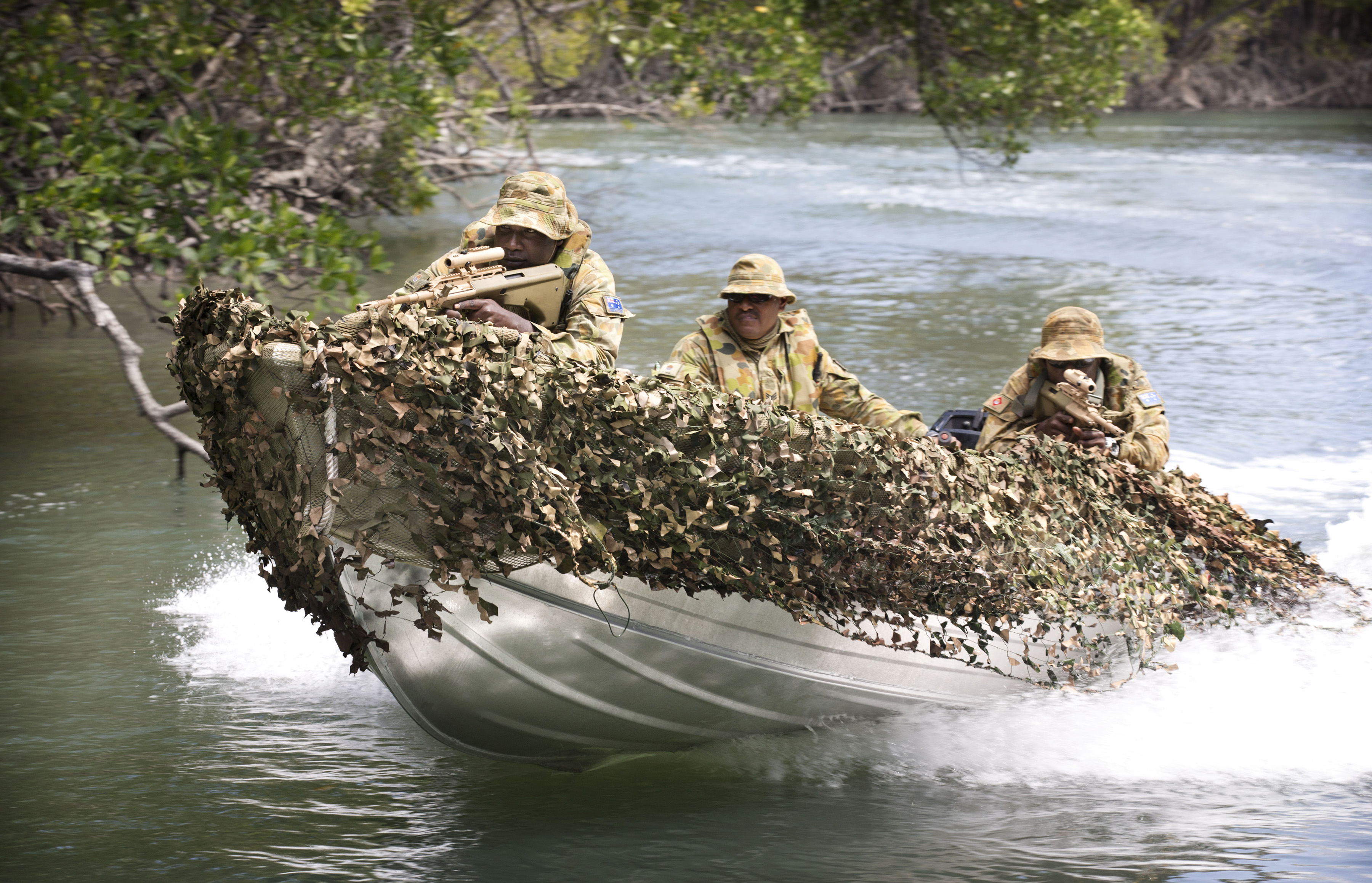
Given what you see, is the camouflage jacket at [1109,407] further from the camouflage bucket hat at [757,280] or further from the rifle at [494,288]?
the rifle at [494,288]

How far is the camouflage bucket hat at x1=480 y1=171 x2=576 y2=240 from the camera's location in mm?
5527

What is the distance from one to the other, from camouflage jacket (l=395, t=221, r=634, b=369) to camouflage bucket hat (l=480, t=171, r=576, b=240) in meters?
0.10

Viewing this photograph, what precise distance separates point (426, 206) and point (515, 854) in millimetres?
7544

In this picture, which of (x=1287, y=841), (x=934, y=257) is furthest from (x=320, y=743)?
(x=934, y=257)

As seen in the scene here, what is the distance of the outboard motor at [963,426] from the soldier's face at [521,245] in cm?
222

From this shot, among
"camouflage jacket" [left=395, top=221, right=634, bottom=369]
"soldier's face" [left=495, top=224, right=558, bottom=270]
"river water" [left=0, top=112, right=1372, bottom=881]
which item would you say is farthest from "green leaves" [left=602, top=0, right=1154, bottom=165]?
"soldier's face" [left=495, top=224, right=558, bottom=270]

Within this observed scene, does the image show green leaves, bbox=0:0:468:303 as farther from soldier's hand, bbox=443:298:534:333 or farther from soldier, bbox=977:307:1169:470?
soldier, bbox=977:307:1169:470

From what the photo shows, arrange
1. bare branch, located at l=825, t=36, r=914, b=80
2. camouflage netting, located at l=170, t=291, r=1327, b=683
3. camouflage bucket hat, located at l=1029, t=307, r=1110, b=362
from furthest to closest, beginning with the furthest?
bare branch, located at l=825, t=36, r=914, b=80 → camouflage bucket hat, located at l=1029, t=307, r=1110, b=362 → camouflage netting, located at l=170, t=291, r=1327, b=683

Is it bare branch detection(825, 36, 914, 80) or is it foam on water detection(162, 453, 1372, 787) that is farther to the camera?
bare branch detection(825, 36, 914, 80)

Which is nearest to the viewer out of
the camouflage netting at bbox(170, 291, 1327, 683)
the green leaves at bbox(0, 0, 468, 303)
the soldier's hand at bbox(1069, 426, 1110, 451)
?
the camouflage netting at bbox(170, 291, 1327, 683)

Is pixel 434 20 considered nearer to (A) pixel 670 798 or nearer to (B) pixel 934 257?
(A) pixel 670 798

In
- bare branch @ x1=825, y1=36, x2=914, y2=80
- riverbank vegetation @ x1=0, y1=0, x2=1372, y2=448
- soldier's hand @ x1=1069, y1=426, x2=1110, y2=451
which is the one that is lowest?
soldier's hand @ x1=1069, y1=426, x2=1110, y2=451

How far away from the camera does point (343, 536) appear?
4.35 m

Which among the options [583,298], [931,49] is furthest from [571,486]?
[931,49]
